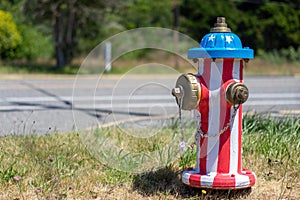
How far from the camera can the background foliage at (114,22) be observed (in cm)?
1839

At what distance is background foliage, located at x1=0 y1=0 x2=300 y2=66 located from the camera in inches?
724

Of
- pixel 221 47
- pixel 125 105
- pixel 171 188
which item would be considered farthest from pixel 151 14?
pixel 221 47

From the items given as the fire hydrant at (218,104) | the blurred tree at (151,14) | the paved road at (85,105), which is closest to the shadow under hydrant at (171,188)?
the fire hydrant at (218,104)

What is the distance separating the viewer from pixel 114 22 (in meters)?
20.6

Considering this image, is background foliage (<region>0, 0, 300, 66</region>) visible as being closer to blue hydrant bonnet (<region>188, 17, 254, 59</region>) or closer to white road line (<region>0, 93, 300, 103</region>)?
white road line (<region>0, 93, 300, 103</region>)

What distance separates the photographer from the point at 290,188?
3.65 metres

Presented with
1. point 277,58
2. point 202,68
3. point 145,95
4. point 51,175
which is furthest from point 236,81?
point 277,58

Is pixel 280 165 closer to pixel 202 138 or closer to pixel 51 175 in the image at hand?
pixel 202 138

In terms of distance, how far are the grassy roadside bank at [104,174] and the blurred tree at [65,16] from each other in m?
13.9

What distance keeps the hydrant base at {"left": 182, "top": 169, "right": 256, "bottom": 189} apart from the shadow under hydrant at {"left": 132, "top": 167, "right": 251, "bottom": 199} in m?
0.07

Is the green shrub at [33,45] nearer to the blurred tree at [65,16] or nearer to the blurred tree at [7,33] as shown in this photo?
the blurred tree at [65,16]

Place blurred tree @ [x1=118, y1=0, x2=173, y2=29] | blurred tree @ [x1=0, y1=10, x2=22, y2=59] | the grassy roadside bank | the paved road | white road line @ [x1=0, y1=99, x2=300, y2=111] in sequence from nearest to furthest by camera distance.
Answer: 1. the grassy roadside bank
2. the paved road
3. white road line @ [x1=0, y1=99, x2=300, y2=111]
4. blurred tree @ [x1=0, y1=10, x2=22, y2=59]
5. blurred tree @ [x1=118, y1=0, x2=173, y2=29]

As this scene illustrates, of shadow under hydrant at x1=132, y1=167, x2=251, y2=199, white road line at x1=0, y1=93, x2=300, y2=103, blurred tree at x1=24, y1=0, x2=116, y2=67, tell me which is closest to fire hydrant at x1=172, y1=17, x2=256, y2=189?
shadow under hydrant at x1=132, y1=167, x2=251, y2=199

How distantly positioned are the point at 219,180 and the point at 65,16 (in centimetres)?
1607
